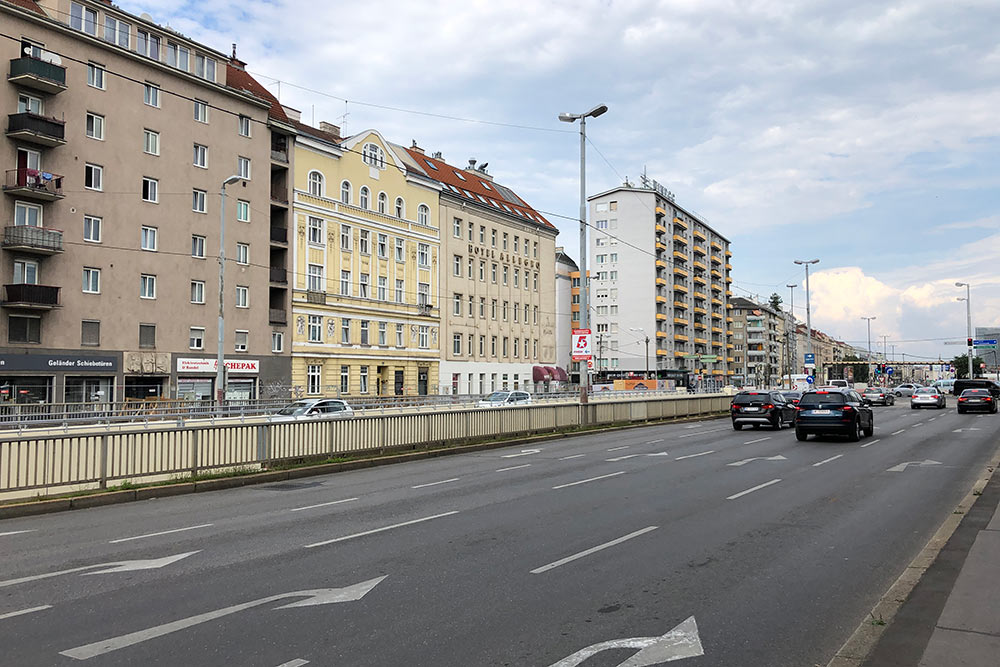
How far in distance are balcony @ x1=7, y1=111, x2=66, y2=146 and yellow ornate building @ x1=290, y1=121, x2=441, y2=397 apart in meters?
15.6

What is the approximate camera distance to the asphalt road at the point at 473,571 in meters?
5.64

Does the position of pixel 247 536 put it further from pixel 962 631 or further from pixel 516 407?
pixel 516 407

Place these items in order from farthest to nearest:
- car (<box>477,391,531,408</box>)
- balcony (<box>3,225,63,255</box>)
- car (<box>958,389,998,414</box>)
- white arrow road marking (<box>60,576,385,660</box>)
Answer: car (<box>477,391,531,408</box>) < car (<box>958,389,998,414</box>) < balcony (<box>3,225,63,255</box>) < white arrow road marking (<box>60,576,385,660</box>)

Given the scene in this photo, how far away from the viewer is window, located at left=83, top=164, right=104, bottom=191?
135 feet

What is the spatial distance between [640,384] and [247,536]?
74748mm

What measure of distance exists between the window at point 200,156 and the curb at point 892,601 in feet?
146

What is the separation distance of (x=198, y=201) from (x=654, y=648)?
4603 centimetres

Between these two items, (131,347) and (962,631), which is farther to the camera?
(131,347)

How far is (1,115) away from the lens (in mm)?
37875

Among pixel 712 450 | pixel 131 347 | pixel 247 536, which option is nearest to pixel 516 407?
pixel 712 450

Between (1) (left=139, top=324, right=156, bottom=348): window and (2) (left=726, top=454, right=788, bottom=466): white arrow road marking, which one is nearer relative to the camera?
(2) (left=726, top=454, right=788, bottom=466): white arrow road marking

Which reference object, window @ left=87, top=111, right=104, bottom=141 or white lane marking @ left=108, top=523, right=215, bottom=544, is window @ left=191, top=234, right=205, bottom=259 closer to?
A: window @ left=87, top=111, right=104, bottom=141

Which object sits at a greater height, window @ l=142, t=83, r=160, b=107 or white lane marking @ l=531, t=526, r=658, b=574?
window @ l=142, t=83, r=160, b=107

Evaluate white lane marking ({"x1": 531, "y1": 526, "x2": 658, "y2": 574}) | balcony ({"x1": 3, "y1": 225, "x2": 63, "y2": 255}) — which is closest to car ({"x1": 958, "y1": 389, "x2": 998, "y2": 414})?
white lane marking ({"x1": 531, "y1": 526, "x2": 658, "y2": 574})
